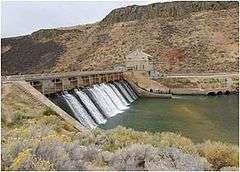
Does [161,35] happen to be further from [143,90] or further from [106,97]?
[106,97]

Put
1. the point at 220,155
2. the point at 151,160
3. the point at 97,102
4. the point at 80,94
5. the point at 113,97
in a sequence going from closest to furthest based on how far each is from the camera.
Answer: the point at 151,160, the point at 220,155, the point at 80,94, the point at 97,102, the point at 113,97

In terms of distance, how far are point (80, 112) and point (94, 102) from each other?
4.71 m

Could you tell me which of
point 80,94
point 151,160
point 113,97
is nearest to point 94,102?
point 80,94

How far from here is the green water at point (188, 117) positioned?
24053 mm

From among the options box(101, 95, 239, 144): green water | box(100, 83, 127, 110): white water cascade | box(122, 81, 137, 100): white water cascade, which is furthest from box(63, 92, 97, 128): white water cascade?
box(122, 81, 137, 100): white water cascade

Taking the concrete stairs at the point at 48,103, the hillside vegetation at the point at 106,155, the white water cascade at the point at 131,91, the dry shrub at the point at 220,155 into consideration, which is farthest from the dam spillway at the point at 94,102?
the dry shrub at the point at 220,155

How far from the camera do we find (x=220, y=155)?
9.54 meters

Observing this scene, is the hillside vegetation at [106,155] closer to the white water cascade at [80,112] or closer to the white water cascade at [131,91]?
the white water cascade at [80,112]

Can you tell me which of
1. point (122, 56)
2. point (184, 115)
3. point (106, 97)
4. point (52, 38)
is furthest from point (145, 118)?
point (52, 38)

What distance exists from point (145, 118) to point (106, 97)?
547cm

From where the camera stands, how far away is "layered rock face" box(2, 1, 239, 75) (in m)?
65.8

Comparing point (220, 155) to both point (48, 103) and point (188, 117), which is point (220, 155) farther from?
point (188, 117)

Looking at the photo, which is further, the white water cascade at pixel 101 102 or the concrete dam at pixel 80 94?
the white water cascade at pixel 101 102

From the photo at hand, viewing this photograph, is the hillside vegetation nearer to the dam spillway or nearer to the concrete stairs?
the concrete stairs
